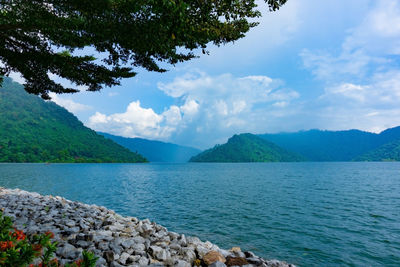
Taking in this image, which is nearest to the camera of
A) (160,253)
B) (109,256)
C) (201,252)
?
(109,256)

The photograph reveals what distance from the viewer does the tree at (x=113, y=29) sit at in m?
6.14

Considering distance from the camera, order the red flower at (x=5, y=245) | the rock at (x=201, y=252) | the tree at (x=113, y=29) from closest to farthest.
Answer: the red flower at (x=5, y=245) < the tree at (x=113, y=29) < the rock at (x=201, y=252)

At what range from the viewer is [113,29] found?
7.42 meters

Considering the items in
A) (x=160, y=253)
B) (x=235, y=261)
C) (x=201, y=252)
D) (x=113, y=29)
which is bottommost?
(x=235, y=261)

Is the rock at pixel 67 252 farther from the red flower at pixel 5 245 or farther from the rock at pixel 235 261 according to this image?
the rock at pixel 235 261

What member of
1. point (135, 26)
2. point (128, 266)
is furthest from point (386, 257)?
point (135, 26)

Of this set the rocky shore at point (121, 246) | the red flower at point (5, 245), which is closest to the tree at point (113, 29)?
the red flower at point (5, 245)

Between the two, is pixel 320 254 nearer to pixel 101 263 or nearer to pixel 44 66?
pixel 101 263

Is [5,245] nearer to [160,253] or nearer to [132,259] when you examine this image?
[132,259]

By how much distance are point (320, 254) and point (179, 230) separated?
9.53m

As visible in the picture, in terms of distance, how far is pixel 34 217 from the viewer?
10.3m

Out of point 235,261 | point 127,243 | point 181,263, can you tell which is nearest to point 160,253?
point 181,263

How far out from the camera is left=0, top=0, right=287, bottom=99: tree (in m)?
6.14

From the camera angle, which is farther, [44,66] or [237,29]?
[44,66]
